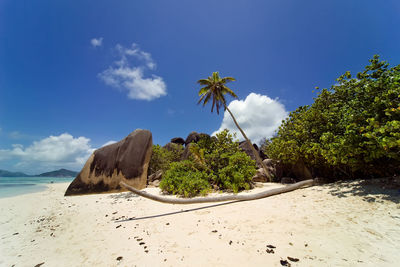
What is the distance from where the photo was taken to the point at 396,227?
11.2ft

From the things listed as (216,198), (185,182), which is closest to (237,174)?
(185,182)

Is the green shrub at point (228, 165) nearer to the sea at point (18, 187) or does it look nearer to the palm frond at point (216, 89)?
the palm frond at point (216, 89)

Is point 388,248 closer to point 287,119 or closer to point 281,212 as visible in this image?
point 281,212

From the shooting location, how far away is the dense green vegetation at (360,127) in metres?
5.15

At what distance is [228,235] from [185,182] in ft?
17.4

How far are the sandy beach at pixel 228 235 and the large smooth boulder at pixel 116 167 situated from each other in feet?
19.9

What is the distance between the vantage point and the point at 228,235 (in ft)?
12.6

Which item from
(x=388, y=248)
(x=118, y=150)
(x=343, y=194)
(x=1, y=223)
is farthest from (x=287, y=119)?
(x=1, y=223)

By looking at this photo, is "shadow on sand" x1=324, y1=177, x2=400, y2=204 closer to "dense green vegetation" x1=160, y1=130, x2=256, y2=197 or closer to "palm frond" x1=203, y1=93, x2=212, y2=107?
"dense green vegetation" x1=160, y1=130, x2=256, y2=197

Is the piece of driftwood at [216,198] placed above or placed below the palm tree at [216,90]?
below

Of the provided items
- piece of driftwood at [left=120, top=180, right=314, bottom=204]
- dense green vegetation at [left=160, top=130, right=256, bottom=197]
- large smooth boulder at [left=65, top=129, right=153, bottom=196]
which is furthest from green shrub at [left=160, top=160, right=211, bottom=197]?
large smooth boulder at [left=65, top=129, right=153, bottom=196]

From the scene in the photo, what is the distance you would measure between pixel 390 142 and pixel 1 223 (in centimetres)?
1376

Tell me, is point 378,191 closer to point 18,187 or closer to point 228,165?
point 228,165

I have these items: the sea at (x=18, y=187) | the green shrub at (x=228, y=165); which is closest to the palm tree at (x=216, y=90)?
the green shrub at (x=228, y=165)
